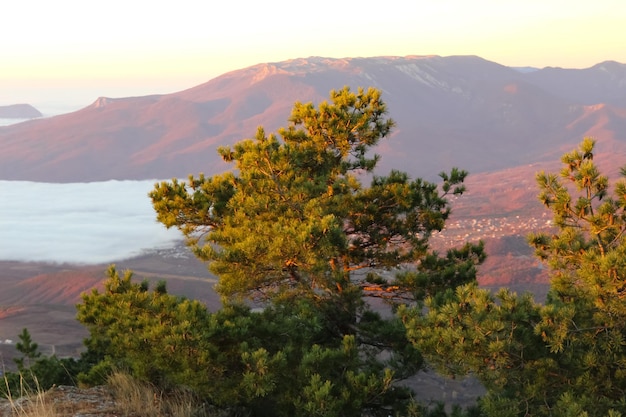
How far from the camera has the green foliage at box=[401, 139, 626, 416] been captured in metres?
6.48

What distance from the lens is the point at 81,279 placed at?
536ft

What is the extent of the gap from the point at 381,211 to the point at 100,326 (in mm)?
6004

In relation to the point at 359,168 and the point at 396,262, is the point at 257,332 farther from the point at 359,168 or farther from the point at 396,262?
the point at 359,168

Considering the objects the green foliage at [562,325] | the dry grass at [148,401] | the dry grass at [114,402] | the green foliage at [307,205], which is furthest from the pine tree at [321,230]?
the green foliage at [562,325]

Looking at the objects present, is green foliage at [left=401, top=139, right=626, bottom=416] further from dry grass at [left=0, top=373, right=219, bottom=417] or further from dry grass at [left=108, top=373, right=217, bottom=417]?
dry grass at [left=0, top=373, right=219, bottom=417]

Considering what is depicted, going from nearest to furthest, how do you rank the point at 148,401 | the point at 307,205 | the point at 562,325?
the point at 562,325
the point at 148,401
the point at 307,205

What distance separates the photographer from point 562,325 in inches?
250

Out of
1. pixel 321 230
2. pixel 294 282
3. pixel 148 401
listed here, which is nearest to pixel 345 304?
pixel 294 282

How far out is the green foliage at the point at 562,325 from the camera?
255 inches

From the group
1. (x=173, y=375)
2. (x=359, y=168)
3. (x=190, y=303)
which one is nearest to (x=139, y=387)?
(x=173, y=375)

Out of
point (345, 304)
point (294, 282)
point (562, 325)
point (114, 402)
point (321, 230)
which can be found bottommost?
point (114, 402)

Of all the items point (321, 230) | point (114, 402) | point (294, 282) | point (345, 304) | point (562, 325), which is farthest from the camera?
point (294, 282)

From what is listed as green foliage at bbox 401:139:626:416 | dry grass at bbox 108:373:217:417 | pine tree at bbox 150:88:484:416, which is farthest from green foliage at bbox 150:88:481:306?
green foliage at bbox 401:139:626:416

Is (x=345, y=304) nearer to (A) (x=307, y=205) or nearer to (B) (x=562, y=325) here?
(A) (x=307, y=205)
